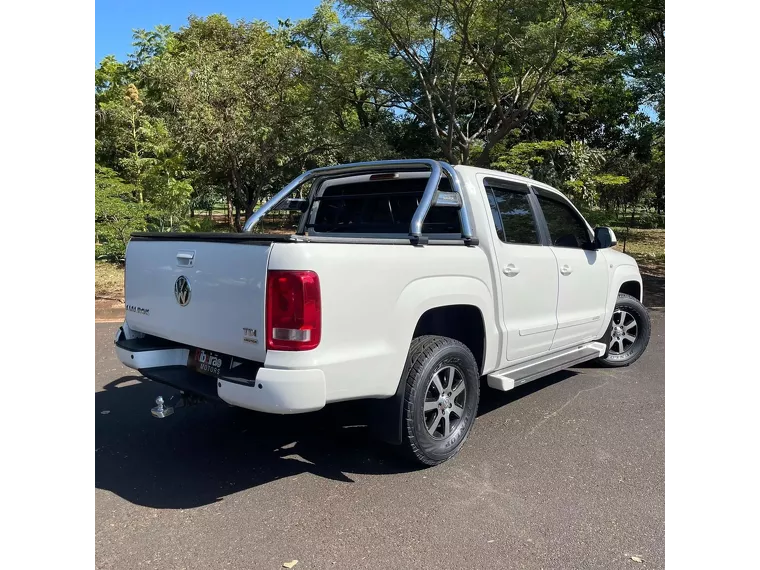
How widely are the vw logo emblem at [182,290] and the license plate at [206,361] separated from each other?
320 millimetres

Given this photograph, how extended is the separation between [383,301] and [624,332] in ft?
13.3

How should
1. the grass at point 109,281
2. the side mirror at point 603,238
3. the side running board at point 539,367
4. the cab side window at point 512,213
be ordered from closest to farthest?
the side running board at point 539,367 < the cab side window at point 512,213 < the side mirror at point 603,238 < the grass at point 109,281

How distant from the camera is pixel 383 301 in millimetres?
3199

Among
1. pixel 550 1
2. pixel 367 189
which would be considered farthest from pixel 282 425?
pixel 550 1

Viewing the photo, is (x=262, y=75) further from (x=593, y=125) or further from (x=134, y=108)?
(x=593, y=125)

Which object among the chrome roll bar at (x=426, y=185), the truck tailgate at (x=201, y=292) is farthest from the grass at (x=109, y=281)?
the truck tailgate at (x=201, y=292)

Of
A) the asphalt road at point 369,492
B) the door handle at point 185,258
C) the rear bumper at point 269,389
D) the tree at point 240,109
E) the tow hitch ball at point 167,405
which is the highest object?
the tree at point 240,109

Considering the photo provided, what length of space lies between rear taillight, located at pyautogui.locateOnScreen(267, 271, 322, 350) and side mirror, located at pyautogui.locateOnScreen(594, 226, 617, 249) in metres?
3.40

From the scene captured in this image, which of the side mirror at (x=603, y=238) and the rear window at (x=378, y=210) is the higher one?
the rear window at (x=378, y=210)

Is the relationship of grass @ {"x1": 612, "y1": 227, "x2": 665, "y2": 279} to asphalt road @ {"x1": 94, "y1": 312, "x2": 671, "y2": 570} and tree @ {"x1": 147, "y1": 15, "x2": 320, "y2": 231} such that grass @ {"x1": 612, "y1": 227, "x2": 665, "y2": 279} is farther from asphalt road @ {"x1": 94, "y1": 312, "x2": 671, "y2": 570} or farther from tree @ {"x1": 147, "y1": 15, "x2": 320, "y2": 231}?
tree @ {"x1": 147, "y1": 15, "x2": 320, "y2": 231}

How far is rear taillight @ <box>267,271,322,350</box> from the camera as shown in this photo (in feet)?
9.30

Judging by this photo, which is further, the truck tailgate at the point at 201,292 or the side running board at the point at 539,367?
the side running board at the point at 539,367

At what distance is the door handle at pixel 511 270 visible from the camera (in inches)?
163

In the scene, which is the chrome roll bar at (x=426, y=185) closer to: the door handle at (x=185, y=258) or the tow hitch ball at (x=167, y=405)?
the door handle at (x=185, y=258)
